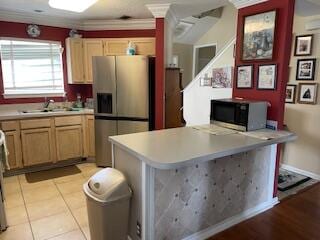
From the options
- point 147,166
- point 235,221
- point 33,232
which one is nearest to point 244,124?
point 235,221

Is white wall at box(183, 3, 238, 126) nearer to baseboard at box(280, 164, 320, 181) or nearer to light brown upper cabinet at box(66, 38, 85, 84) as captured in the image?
baseboard at box(280, 164, 320, 181)

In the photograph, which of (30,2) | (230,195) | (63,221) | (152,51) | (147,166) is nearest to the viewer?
(147,166)

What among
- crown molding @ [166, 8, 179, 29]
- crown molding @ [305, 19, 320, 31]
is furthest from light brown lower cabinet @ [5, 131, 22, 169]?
crown molding @ [305, 19, 320, 31]

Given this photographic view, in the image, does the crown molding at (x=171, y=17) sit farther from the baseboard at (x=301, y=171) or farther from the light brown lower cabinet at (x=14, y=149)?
the baseboard at (x=301, y=171)

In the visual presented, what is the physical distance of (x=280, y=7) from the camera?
2.29 metres

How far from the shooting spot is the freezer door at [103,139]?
379 centimetres

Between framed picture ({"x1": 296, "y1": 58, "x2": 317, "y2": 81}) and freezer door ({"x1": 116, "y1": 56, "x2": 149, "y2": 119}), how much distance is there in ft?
7.27

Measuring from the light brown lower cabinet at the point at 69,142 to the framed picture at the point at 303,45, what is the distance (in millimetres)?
3511

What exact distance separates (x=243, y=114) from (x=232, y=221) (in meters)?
1.00

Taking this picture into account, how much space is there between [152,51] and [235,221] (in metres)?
2.80

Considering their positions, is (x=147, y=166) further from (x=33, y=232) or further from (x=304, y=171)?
(x=304, y=171)

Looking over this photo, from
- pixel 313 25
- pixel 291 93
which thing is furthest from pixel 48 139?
pixel 313 25

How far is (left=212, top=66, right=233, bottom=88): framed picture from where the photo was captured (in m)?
3.76

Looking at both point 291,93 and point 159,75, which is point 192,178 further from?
point 291,93
